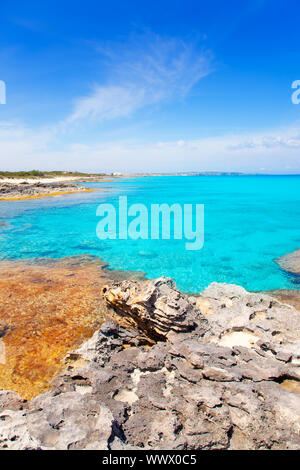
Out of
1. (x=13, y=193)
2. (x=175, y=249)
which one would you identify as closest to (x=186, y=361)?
(x=175, y=249)

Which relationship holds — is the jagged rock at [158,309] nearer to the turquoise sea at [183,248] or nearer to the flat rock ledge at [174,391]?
the flat rock ledge at [174,391]

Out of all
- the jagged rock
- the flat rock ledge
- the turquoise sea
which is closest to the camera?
the flat rock ledge

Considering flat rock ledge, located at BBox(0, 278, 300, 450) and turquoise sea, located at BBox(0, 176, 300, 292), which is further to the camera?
turquoise sea, located at BBox(0, 176, 300, 292)

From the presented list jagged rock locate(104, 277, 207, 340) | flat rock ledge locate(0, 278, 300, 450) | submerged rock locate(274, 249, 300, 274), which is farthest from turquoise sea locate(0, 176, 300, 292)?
flat rock ledge locate(0, 278, 300, 450)

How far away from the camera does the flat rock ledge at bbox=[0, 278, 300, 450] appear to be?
→ 11.2 feet

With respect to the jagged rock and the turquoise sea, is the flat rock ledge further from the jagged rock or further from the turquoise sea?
the turquoise sea

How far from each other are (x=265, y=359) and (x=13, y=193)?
48679mm

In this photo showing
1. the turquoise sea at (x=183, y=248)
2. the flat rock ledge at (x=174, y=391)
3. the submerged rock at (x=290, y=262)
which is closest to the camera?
the flat rock ledge at (x=174, y=391)

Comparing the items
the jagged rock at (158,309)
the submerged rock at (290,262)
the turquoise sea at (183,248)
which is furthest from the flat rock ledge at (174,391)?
the submerged rock at (290,262)

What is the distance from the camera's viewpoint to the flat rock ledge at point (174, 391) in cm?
343

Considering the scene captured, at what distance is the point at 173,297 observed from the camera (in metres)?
6.65

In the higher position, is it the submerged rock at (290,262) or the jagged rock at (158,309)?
the jagged rock at (158,309)

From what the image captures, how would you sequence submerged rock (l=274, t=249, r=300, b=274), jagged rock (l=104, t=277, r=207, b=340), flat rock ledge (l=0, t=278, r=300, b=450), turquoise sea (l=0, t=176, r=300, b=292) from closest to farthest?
flat rock ledge (l=0, t=278, r=300, b=450)
jagged rock (l=104, t=277, r=207, b=340)
turquoise sea (l=0, t=176, r=300, b=292)
submerged rock (l=274, t=249, r=300, b=274)

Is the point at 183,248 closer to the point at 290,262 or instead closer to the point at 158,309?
the point at 290,262
